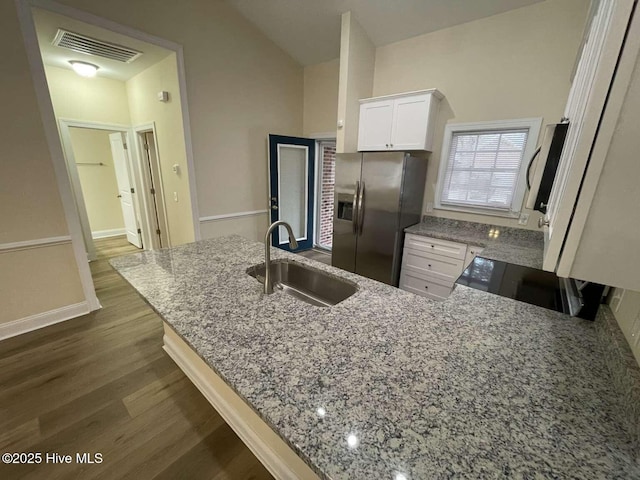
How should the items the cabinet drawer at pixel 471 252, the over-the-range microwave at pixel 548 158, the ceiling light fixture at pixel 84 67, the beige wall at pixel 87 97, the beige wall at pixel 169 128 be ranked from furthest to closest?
the beige wall at pixel 87 97 < the ceiling light fixture at pixel 84 67 < the beige wall at pixel 169 128 < the cabinet drawer at pixel 471 252 < the over-the-range microwave at pixel 548 158

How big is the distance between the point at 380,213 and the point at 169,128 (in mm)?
2774

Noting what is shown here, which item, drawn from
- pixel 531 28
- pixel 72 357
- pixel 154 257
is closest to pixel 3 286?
pixel 72 357

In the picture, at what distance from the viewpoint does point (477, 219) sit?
2.85m

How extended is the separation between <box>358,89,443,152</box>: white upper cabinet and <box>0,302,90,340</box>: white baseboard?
356 cm

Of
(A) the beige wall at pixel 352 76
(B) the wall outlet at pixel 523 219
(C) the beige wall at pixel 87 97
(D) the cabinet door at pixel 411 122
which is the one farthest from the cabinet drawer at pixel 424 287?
(C) the beige wall at pixel 87 97

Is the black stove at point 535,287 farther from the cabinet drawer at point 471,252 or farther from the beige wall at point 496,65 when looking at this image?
the beige wall at point 496,65

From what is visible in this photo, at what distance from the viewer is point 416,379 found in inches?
31.2

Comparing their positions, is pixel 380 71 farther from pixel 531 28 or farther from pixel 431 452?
pixel 431 452

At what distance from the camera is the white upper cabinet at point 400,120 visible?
2723 mm

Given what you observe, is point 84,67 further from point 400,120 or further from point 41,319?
point 400,120

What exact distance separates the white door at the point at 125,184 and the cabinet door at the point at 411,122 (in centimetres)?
418

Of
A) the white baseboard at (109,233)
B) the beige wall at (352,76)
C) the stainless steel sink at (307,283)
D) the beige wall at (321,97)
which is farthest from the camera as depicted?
the white baseboard at (109,233)

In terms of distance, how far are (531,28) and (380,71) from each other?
59.5 inches

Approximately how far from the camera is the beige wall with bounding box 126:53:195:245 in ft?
9.80
